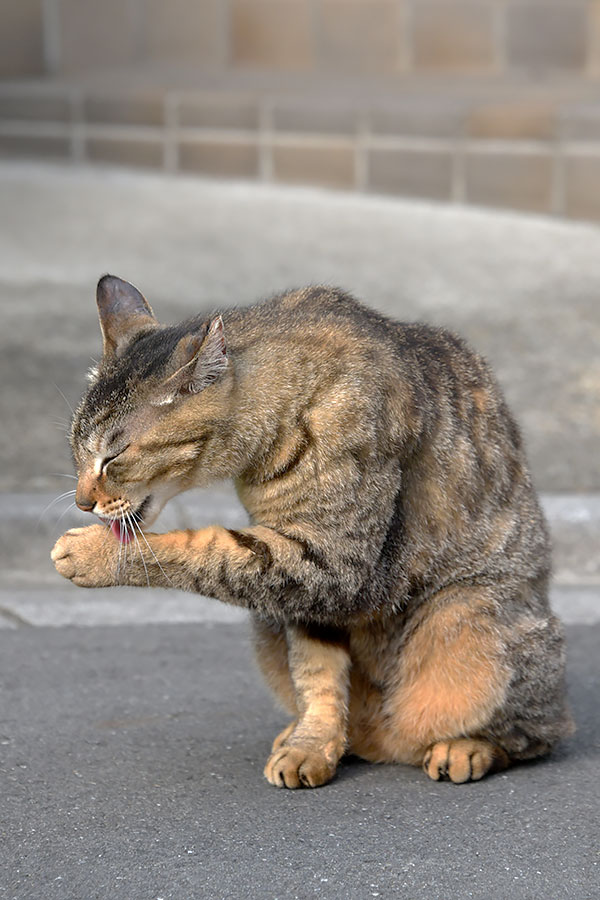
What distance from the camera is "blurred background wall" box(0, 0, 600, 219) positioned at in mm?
8055

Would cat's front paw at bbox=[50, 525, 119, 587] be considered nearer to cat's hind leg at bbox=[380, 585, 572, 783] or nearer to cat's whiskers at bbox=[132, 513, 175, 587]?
cat's whiskers at bbox=[132, 513, 175, 587]

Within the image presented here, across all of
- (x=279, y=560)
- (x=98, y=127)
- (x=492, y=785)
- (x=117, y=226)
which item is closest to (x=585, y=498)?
(x=492, y=785)

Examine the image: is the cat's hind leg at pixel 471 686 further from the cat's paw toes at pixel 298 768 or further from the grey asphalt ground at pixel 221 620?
the cat's paw toes at pixel 298 768

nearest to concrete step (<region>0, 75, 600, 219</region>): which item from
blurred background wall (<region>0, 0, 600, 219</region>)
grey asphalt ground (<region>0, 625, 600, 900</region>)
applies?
blurred background wall (<region>0, 0, 600, 219</region>)

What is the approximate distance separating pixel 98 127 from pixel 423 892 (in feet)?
22.4

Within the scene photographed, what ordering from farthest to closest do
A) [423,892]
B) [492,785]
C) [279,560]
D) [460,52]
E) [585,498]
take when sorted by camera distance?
[460,52], [585,498], [492,785], [279,560], [423,892]

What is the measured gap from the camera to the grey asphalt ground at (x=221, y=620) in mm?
3033

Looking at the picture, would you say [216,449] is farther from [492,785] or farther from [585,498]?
[585,498]

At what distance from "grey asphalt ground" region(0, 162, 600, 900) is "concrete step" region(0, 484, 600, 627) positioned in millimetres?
12

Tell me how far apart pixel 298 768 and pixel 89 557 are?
2.46ft

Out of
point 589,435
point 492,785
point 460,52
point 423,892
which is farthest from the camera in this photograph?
point 460,52

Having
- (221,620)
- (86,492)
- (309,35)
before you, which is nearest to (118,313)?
(86,492)

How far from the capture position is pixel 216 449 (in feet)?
10.9

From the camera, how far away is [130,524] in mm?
3291
